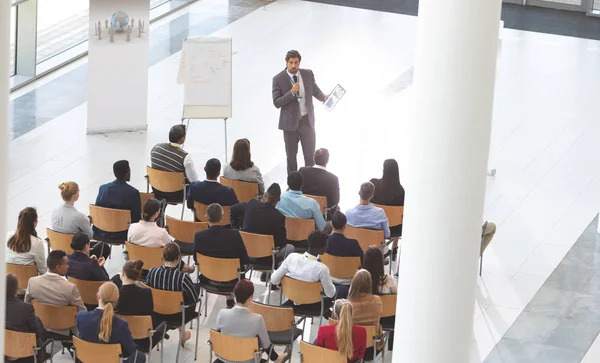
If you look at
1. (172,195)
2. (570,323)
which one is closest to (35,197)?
(172,195)

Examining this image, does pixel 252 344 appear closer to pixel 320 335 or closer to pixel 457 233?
pixel 320 335

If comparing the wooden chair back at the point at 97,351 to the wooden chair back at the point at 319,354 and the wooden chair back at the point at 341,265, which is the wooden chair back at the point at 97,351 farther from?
the wooden chair back at the point at 341,265

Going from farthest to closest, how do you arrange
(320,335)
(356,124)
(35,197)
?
(356,124) < (35,197) < (320,335)

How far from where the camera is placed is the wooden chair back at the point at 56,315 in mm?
7694

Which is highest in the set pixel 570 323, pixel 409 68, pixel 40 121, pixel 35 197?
pixel 409 68

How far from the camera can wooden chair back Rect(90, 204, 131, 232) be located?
30.8ft

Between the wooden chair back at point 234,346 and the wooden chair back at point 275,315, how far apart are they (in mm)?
420

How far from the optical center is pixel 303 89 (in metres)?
11.7

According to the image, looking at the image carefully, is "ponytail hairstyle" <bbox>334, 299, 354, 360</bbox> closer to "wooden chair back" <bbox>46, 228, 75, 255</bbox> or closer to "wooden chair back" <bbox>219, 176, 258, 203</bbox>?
"wooden chair back" <bbox>46, 228, 75, 255</bbox>

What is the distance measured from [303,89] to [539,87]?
512 cm

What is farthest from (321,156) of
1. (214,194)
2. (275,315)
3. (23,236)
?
(23,236)

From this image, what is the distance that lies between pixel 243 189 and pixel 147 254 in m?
1.84

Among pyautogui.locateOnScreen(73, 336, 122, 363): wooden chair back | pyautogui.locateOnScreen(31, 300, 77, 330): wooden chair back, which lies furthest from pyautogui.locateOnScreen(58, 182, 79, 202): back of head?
pyautogui.locateOnScreen(73, 336, 122, 363): wooden chair back

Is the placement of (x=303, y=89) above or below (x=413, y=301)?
above
